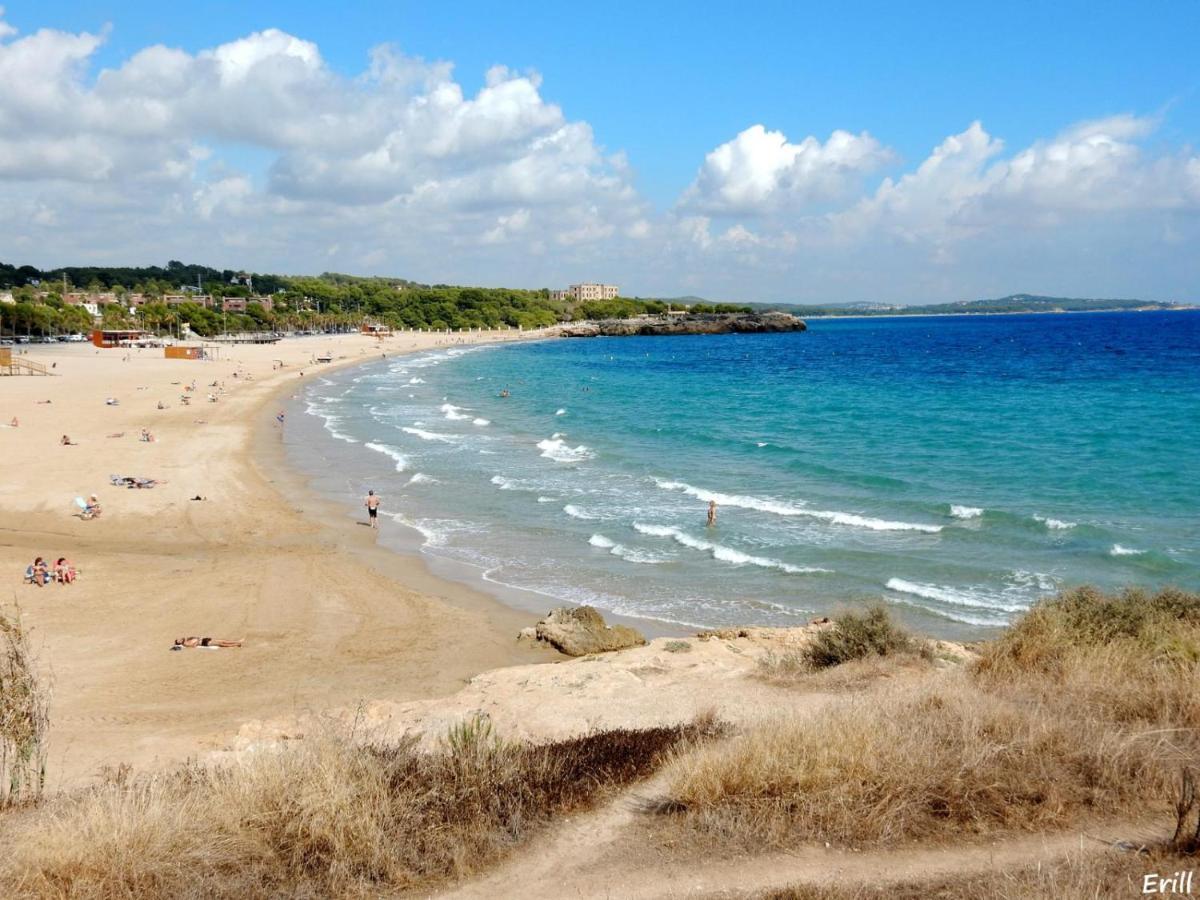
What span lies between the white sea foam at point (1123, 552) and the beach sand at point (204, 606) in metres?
13.1

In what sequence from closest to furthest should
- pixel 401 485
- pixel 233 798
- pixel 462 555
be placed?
pixel 233 798
pixel 462 555
pixel 401 485

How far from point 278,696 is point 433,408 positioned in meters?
40.9

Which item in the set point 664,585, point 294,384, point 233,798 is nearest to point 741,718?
point 233,798

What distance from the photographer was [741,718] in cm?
870

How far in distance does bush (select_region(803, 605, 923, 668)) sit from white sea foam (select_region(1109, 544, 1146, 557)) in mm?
10822

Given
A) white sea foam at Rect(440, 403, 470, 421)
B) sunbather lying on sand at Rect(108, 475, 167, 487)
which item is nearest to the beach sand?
sunbather lying on sand at Rect(108, 475, 167, 487)

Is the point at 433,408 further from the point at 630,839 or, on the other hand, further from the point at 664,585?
the point at 630,839

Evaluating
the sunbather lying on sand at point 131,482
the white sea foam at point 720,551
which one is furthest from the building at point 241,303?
the white sea foam at point 720,551

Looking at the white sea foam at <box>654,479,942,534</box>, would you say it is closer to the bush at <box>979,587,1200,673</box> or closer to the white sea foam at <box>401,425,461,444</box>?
the bush at <box>979,587,1200,673</box>

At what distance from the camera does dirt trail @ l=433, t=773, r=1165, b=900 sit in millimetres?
5461

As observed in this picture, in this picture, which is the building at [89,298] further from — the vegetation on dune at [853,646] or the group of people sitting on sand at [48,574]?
the vegetation on dune at [853,646]

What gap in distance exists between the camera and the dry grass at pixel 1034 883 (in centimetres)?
500

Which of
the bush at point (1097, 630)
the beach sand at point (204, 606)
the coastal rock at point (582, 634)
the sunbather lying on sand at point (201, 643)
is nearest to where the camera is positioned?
the bush at point (1097, 630)

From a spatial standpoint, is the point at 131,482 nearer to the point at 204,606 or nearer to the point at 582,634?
the point at 204,606
